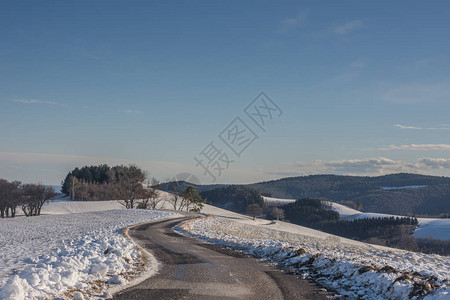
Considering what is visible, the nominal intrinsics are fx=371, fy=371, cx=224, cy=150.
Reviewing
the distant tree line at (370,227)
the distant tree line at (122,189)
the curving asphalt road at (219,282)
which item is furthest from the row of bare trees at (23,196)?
the distant tree line at (370,227)

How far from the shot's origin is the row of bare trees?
84688 millimetres

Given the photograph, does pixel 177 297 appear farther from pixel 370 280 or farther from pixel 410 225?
pixel 410 225

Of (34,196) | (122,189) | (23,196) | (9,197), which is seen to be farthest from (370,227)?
(9,197)

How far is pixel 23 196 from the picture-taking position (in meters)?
85.7

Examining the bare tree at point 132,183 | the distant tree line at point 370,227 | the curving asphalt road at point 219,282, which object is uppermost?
the bare tree at point 132,183

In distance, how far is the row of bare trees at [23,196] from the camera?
8469 centimetres

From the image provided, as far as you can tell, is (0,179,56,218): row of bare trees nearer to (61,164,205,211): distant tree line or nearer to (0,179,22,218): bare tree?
(0,179,22,218): bare tree

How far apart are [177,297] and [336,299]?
4.41 meters

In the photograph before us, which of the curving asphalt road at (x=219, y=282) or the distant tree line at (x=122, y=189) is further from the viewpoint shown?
the distant tree line at (x=122, y=189)

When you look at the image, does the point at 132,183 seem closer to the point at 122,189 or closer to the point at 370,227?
the point at 122,189

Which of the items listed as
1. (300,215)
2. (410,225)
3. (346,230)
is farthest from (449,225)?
(300,215)

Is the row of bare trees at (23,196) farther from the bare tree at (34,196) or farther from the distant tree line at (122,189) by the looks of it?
the distant tree line at (122,189)

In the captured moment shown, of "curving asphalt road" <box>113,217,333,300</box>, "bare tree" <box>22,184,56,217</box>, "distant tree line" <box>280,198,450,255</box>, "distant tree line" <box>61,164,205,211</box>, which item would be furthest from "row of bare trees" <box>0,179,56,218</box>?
"distant tree line" <box>280,198,450,255</box>

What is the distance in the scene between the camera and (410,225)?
15725 centimetres
